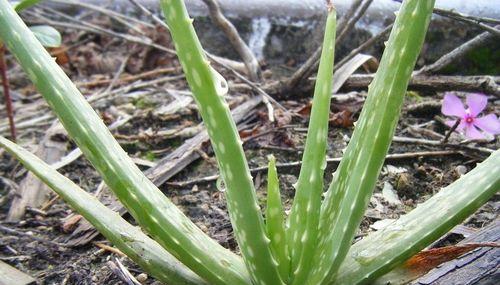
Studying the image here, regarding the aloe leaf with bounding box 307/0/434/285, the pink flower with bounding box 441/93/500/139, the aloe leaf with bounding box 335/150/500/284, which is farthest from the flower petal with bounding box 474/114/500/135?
the aloe leaf with bounding box 307/0/434/285

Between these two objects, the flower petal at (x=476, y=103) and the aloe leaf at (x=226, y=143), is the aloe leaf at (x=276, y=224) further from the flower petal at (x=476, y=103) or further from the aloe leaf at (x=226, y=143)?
the flower petal at (x=476, y=103)

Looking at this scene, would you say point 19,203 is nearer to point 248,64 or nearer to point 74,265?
point 74,265

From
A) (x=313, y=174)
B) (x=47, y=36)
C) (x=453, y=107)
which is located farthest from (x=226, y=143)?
(x=47, y=36)

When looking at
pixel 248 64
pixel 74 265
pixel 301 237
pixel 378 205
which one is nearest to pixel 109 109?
pixel 248 64

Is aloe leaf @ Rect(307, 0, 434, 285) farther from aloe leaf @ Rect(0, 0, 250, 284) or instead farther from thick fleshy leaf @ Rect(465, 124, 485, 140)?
thick fleshy leaf @ Rect(465, 124, 485, 140)

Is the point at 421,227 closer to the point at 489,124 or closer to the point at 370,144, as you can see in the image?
the point at 370,144
